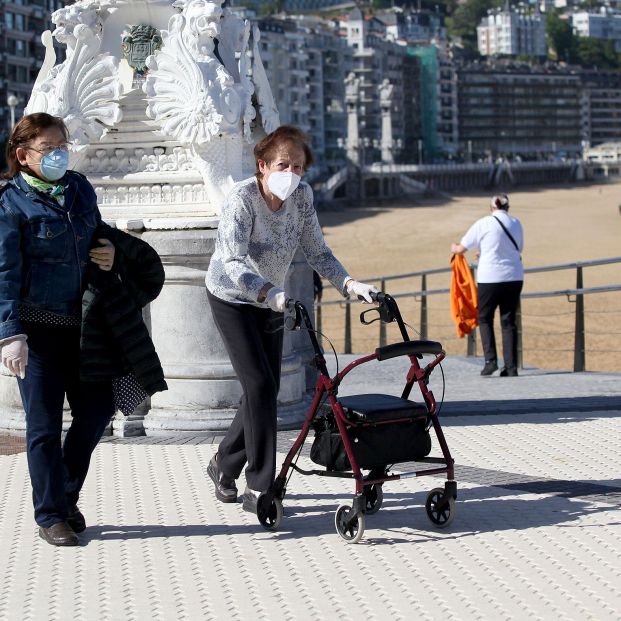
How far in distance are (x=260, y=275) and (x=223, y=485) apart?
1.00 meters

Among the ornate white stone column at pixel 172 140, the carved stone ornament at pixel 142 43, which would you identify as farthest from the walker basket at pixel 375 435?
the carved stone ornament at pixel 142 43

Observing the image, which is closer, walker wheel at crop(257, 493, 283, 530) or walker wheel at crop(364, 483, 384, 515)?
walker wheel at crop(257, 493, 283, 530)

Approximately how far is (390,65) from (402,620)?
168 metres

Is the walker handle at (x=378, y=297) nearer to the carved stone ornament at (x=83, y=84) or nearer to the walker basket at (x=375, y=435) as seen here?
the walker basket at (x=375, y=435)

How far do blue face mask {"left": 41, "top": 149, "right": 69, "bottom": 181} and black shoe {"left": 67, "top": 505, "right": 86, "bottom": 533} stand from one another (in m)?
1.26

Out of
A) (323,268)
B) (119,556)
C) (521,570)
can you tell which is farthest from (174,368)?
(521,570)

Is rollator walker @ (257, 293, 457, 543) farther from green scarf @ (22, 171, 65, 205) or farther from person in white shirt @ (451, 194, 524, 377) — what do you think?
person in white shirt @ (451, 194, 524, 377)

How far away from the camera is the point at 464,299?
38.4 ft

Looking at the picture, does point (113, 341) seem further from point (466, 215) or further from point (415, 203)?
point (415, 203)

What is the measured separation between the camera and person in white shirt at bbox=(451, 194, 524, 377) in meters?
11.1

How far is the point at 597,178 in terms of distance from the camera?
525ft

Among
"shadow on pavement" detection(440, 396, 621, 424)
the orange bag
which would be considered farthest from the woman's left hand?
the orange bag

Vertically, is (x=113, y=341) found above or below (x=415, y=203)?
above

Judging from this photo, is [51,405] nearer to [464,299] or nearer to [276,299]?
[276,299]
